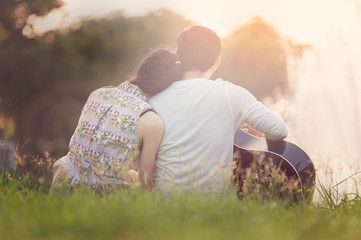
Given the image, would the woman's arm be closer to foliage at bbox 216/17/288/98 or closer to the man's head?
the man's head

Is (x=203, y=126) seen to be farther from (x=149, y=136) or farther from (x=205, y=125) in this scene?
(x=149, y=136)

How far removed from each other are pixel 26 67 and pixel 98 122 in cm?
1120

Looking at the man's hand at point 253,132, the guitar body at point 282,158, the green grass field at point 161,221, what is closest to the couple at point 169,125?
the guitar body at point 282,158

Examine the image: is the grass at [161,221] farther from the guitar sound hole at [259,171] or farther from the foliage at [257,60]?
the foliage at [257,60]

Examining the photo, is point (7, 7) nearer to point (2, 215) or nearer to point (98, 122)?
point (98, 122)

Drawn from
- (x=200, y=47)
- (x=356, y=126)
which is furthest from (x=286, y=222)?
(x=356, y=126)

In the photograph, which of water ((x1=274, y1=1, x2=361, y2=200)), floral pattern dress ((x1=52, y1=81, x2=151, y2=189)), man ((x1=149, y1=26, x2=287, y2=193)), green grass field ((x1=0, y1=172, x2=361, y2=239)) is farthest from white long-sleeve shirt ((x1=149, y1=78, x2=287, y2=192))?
water ((x1=274, y1=1, x2=361, y2=200))

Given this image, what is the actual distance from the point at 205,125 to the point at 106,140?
72cm

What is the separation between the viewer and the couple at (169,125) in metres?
3.75

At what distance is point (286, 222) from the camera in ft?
9.80

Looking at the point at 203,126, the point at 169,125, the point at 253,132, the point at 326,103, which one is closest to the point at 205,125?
the point at 203,126

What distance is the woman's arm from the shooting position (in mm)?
3785

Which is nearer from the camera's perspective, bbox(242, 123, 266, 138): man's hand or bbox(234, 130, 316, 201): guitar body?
bbox(234, 130, 316, 201): guitar body

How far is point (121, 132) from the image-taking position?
12.6ft
